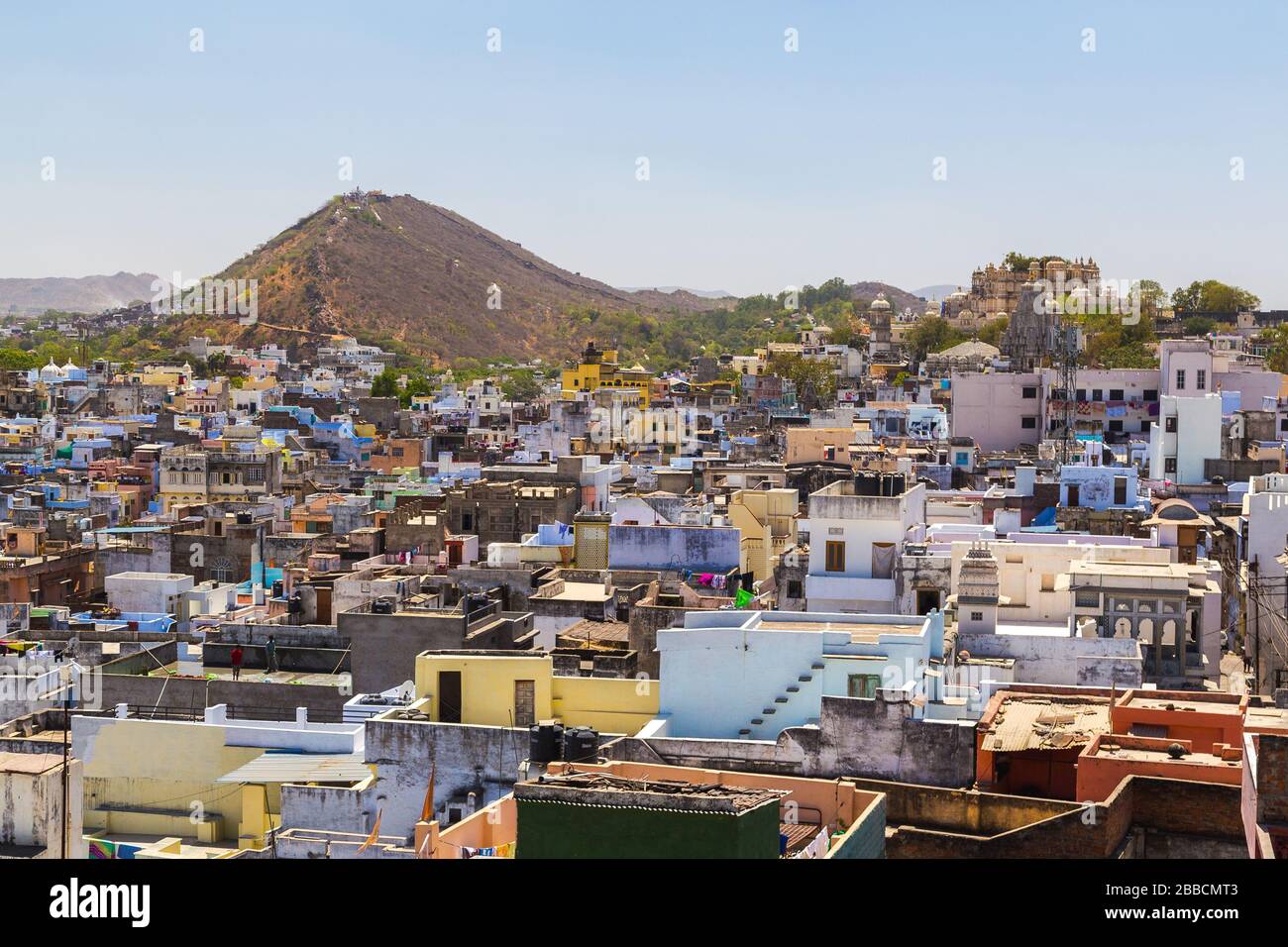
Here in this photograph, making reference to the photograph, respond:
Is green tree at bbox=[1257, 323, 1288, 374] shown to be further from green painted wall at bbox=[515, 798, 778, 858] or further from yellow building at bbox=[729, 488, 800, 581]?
green painted wall at bbox=[515, 798, 778, 858]

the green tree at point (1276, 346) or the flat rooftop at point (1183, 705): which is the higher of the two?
the green tree at point (1276, 346)

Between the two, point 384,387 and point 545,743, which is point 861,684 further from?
point 384,387

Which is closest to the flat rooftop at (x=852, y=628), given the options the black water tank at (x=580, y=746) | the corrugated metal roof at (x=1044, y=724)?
the corrugated metal roof at (x=1044, y=724)

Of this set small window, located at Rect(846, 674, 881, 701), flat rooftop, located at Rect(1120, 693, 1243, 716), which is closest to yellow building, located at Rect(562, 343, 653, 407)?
small window, located at Rect(846, 674, 881, 701)

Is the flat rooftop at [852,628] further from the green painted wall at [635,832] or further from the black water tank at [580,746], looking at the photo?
the green painted wall at [635,832]

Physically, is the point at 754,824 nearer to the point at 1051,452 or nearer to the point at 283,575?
the point at 283,575
